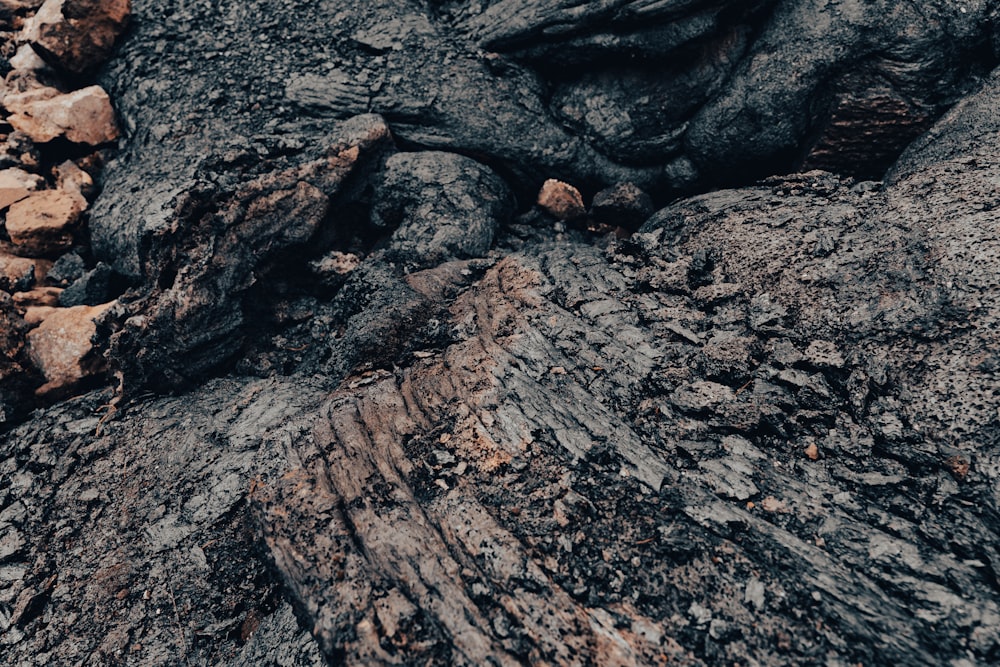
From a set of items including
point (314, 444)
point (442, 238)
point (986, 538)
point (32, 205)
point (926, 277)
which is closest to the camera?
point (986, 538)

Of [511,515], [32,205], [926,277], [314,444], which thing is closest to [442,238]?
[314,444]

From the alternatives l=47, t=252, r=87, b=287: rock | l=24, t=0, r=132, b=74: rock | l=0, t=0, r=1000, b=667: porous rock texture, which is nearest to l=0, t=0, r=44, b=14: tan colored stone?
Result: l=24, t=0, r=132, b=74: rock

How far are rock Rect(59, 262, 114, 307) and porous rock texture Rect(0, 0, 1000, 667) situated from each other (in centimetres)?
13

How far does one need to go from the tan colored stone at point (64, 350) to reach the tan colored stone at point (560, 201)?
12.4 feet

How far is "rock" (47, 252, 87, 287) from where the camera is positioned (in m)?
4.89

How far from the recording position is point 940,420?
8.94 ft

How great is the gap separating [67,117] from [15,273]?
5.05 ft

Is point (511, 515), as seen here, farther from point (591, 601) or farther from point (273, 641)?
point (273, 641)

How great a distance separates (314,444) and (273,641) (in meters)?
1.04

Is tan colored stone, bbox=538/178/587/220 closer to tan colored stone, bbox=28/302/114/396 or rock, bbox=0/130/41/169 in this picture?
tan colored stone, bbox=28/302/114/396

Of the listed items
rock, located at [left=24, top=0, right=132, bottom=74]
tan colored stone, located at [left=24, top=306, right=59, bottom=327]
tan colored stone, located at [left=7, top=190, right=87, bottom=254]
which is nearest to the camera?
tan colored stone, located at [left=24, top=306, right=59, bottom=327]

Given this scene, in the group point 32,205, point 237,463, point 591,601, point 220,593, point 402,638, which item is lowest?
point 220,593

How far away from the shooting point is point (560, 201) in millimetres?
5156

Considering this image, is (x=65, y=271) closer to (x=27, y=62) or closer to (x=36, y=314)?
(x=36, y=314)
